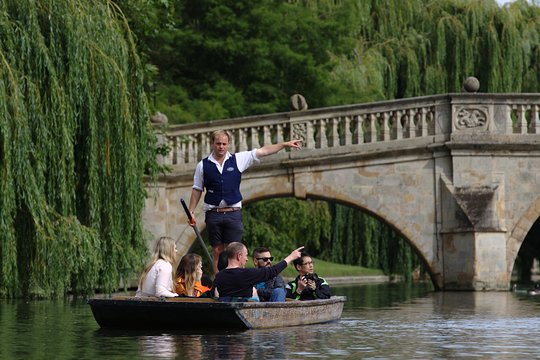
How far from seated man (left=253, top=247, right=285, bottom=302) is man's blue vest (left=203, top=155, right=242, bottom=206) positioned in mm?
611

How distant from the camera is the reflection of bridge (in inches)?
760

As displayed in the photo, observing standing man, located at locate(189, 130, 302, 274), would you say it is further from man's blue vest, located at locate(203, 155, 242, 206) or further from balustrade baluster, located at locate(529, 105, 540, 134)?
balustrade baluster, located at locate(529, 105, 540, 134)

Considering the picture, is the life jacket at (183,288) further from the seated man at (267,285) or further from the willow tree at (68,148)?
the willow tree at (68,148)

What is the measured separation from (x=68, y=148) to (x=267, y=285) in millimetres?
3152

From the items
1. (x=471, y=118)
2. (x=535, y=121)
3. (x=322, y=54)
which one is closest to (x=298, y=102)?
(x=471, y=118)

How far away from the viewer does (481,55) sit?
24750 mm

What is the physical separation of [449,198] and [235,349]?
1156 cm

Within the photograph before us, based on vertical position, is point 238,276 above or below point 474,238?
below

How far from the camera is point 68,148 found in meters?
12.9

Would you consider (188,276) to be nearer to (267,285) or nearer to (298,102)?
(267,285)

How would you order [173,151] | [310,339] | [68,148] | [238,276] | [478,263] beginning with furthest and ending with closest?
[173,151], [478,263], [68,148], [238,276], [310,339]

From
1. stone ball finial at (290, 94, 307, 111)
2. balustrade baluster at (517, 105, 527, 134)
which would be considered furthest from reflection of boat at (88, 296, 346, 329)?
balustrade baluster at (517, 105, 527, 134)

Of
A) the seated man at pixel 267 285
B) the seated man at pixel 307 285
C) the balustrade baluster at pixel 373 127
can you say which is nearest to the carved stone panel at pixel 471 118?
the balustrade baluster at pixel 373 127

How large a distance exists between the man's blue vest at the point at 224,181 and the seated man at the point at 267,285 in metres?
0.61
